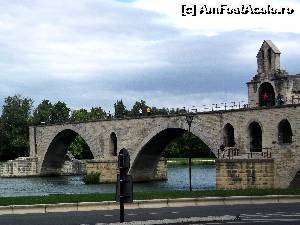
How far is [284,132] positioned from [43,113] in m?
91.1

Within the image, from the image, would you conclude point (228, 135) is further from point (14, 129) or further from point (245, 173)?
point (14, 129)

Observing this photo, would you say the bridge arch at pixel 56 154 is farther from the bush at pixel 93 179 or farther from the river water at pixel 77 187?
the bush at pixel 93 179

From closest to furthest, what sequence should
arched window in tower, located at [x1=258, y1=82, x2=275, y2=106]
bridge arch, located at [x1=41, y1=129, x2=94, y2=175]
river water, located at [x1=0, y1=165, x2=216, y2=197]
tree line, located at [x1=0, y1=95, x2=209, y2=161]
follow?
arched window in tower, located at [x1=258, y1=82, x2=275, y2=106], river water, located at [x1=0, y1=165, x2=216, y2=197], bridge arch, located at [x1=41, y1=129, x2=94, y2=175], tree line, located at [x1=0, y1=95, x2=209, y2=161]

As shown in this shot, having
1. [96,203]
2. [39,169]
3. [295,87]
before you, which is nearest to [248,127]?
[295,87]

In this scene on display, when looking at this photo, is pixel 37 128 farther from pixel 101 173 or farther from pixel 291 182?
pixel 291 182

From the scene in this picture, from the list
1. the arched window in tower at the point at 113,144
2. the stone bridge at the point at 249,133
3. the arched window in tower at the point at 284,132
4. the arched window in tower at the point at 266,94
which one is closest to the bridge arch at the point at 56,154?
the arched window in tower at the point at 113,144

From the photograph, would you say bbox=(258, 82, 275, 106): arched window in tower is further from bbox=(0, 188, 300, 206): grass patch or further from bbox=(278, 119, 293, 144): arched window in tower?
bbox=(0, 188, 300, 206): grass patch

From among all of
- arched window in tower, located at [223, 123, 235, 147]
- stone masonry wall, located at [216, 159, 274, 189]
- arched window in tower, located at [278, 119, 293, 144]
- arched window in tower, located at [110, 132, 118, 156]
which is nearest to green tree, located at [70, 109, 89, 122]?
arched window in tower, located at [110, 132, 118, 156]

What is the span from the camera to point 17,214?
983 inches

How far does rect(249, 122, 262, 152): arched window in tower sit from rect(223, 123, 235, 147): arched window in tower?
11.3 ft

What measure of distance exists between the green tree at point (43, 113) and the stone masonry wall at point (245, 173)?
287 feet

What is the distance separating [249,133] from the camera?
58.7 metres

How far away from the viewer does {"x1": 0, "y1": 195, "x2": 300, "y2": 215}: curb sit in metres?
26.0

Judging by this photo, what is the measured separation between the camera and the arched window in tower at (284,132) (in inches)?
2174
